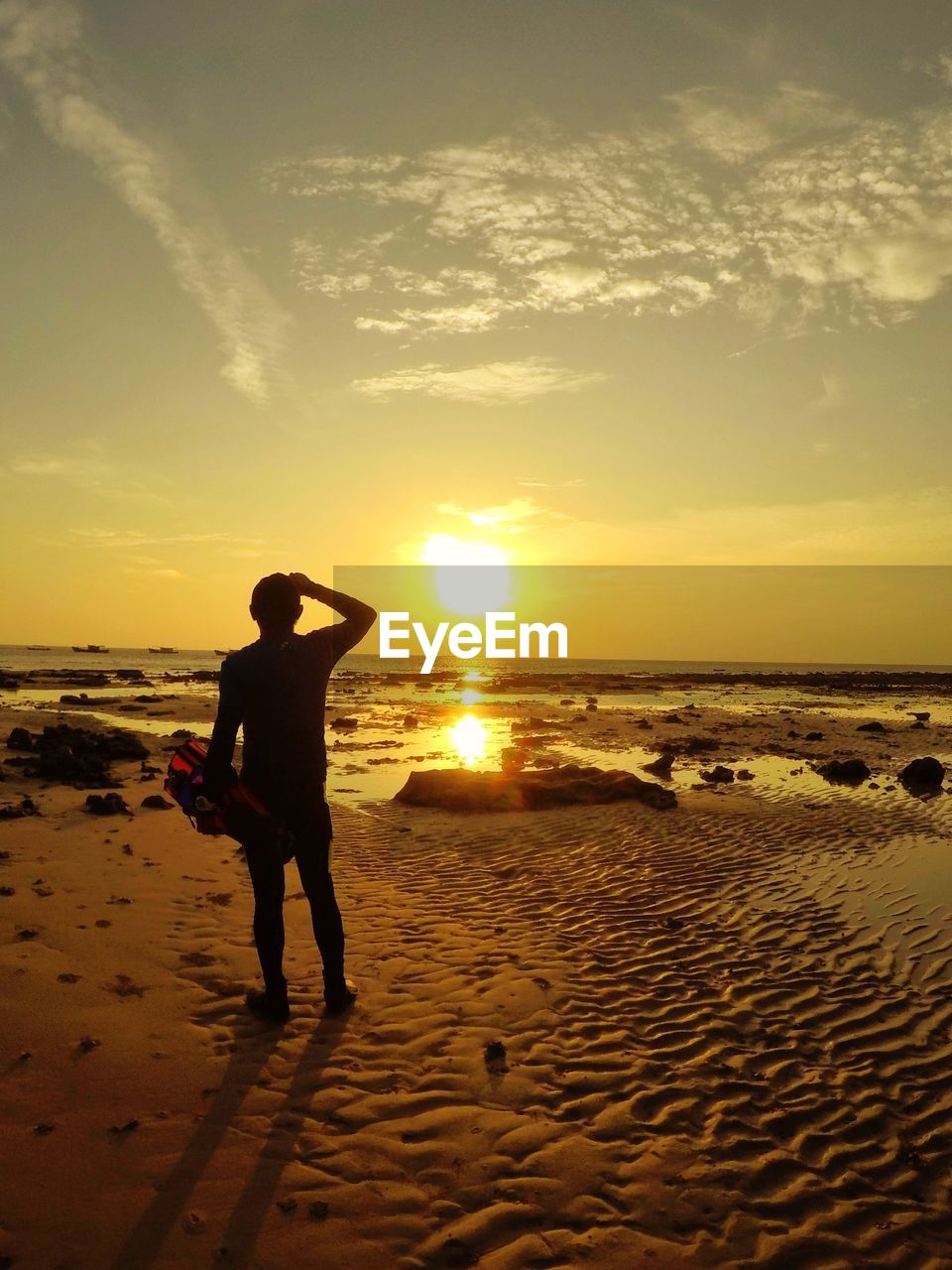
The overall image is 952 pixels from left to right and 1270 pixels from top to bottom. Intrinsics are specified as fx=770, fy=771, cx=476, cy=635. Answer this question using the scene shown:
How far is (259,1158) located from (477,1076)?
5.39 feet

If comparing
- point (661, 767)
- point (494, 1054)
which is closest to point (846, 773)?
point (661, 767)

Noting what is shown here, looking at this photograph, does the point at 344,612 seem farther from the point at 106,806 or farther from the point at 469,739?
the point at 469,739

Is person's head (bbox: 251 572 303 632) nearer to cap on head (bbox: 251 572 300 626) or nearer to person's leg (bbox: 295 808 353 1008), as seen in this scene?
cap on head (bbox: 251 572 300 626)

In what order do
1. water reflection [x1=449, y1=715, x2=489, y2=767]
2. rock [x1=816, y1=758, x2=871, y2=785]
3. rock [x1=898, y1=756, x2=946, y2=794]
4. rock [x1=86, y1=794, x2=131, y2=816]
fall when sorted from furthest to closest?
water reflection [x1=449, y1=715, x2=489, y2=767]
rock [x1=816, y1=758, x2=871, y2=785]
rock [x1=898, y1=756, x2=946, y2=794]
rock [x1=86, y1=794, x2=131, y2=816]

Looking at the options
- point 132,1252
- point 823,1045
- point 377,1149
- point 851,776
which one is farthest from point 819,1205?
point 851,776

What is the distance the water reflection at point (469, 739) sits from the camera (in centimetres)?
2403

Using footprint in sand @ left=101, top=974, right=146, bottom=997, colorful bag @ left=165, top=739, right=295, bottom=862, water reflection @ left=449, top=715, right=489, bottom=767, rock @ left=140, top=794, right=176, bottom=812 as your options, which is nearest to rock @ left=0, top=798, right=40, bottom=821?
rock @ left=140, top=794, right=176, bottom=812

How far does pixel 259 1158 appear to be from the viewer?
14.0 feet

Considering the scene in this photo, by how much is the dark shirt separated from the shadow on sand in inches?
66.5

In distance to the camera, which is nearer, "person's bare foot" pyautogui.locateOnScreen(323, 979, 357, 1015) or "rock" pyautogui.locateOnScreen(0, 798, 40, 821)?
"person's bare foot" pyautogui.locateOnScreen(323, 979, 357, 1015)

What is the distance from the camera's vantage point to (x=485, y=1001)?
262 inches

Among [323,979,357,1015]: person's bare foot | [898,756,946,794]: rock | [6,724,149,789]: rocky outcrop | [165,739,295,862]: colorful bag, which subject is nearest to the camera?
[165,739,295,862]: colorful bag

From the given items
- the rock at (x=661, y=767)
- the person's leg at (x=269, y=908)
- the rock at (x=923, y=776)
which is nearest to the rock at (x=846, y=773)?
the rock at (x=923, y=776)

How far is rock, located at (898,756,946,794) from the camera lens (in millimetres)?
19128
